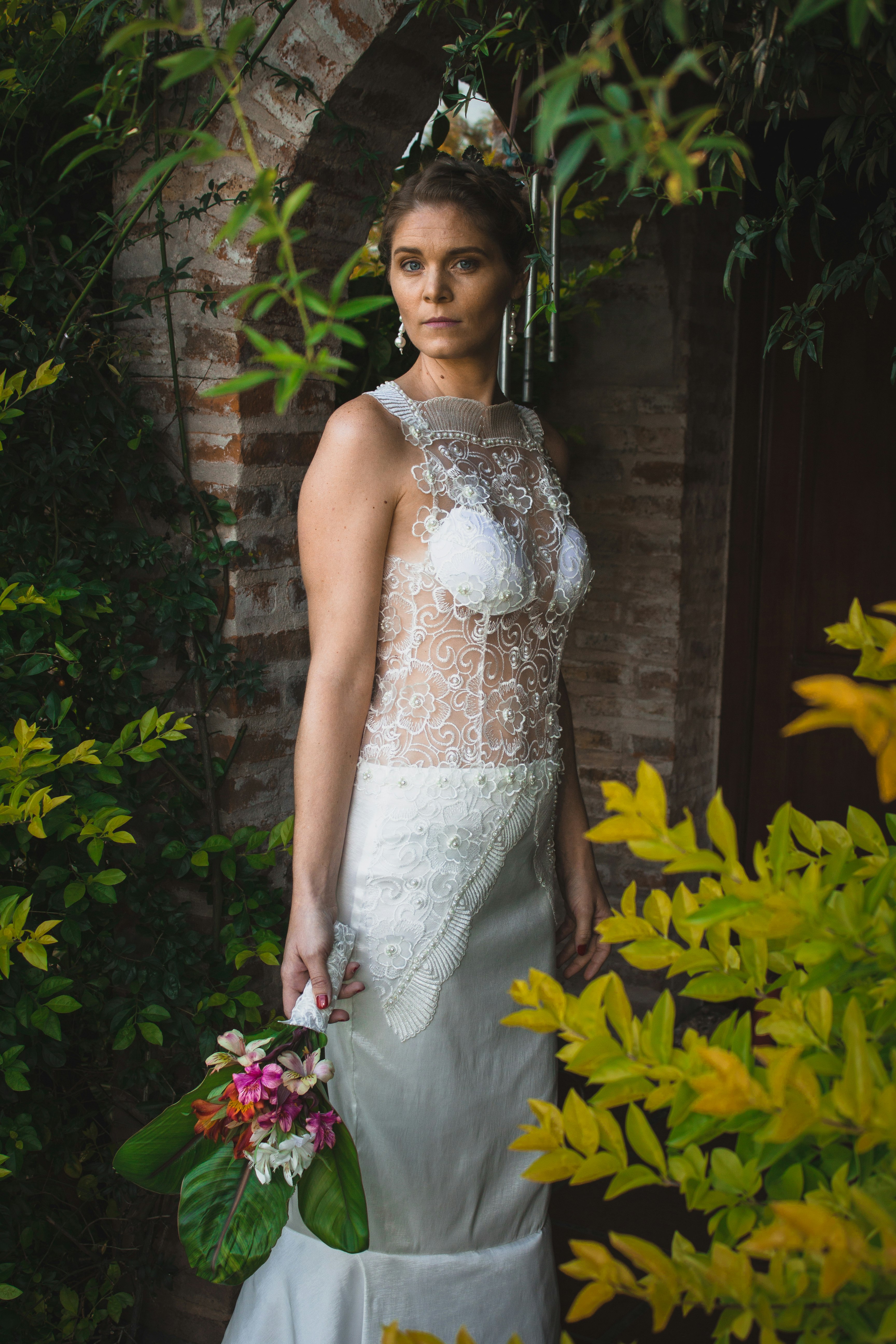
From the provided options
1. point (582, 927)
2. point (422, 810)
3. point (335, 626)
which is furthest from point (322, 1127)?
point (582, 927)

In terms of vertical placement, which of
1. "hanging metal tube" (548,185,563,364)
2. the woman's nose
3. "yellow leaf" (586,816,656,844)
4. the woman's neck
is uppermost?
"hanging metal tube" (548,185,563,364)

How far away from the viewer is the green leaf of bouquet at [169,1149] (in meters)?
1.51

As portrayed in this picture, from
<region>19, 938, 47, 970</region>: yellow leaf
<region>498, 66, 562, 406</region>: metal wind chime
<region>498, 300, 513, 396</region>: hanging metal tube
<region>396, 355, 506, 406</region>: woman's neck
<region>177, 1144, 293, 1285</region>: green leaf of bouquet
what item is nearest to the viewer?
<region>177, 1144, 293, 1285</region>: green leaf of bouquet

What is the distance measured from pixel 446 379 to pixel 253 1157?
52.1 inches

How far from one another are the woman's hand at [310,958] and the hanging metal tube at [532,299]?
1229 mm

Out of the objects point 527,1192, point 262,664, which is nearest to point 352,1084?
point 527,1192

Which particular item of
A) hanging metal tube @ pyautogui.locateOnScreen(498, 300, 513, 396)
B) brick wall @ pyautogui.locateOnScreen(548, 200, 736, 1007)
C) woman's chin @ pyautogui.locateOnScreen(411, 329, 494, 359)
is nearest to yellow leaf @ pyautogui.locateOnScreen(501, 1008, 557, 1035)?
woman's chin @ pyautogui.locateOnScreen(411, 329, 494, 359)

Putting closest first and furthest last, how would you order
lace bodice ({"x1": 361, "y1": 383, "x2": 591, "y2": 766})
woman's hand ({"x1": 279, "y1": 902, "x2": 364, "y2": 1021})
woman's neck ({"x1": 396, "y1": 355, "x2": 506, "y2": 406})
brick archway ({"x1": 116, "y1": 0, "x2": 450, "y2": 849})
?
woman's hand ({"x1": 279, "y1": 902, "x2": 364, "y2": 1021}) < lace bodice ({"x1": 361, "y1": 383, "x2": 591, "y2": 766}) < woman's neck ({"x1": 396, "y1": 355, "x2": 506, "y2": 406}) < brick archway ({"x1": 116, "y1": 0, "x2": 450, "y2": 849})

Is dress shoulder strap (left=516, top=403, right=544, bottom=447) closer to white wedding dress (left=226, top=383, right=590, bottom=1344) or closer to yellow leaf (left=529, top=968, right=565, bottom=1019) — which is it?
white wedding dress (left=226, top=383, right=590, bottom=1344)

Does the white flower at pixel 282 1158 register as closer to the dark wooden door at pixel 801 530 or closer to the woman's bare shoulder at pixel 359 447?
the woman's bare shoulder at pixel 359 447

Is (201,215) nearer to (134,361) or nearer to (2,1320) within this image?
(134,361)

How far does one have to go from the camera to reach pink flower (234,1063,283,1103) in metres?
1.43

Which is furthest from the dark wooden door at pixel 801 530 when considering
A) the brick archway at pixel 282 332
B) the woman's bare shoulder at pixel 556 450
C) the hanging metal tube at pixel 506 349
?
the brick archway at pixel 282 332

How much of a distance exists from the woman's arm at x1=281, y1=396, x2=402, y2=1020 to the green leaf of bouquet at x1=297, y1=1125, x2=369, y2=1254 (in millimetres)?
323
